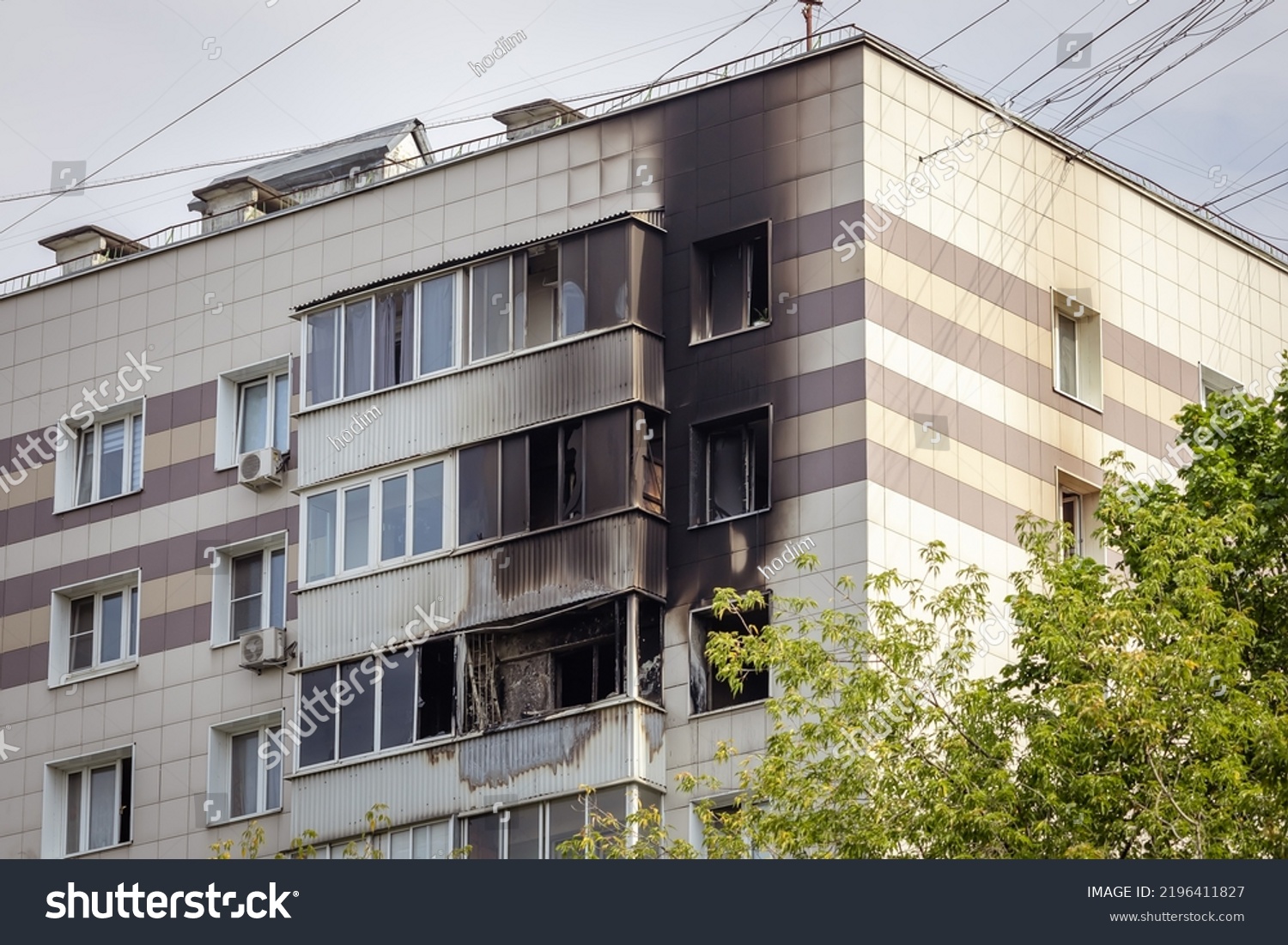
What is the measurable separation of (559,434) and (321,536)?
14.8ft

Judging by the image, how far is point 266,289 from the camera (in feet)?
158

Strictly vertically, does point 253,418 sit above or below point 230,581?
above

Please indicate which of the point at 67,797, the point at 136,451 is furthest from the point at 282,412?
the point at 67,797

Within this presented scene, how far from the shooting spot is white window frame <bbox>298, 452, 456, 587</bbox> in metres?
43.5

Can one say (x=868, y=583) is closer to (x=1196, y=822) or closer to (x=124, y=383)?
(x=1196, y=822)

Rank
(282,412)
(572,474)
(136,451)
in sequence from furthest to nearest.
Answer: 1. (136,451)
2. (282,412)
3. (572,474)

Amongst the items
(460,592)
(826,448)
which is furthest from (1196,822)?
(460,592)

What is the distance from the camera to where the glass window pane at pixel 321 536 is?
44.9 metres

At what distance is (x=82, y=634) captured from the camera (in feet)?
161

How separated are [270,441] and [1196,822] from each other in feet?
64.3

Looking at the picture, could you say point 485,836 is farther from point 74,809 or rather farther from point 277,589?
point 74,809

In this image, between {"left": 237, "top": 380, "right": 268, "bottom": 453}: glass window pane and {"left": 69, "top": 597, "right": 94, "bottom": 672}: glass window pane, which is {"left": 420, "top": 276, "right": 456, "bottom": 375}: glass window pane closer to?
{"left": 237, "top": 380, "right": 268, "bottom": 453}: glass window pane

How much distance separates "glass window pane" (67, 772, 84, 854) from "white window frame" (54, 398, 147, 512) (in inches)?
170

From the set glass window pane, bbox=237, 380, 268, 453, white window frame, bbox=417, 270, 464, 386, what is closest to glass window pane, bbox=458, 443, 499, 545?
white window frame, bbox=417, 270, 464, 386
